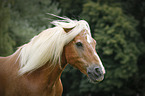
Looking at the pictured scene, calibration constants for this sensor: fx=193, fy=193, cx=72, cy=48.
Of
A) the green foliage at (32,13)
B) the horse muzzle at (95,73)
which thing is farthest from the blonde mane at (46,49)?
the green foliage at (32,13)

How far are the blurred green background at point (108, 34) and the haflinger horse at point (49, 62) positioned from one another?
1070 centimetres

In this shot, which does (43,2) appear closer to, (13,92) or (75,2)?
(75,2)

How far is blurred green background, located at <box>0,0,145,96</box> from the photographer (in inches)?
599

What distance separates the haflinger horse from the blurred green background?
10.7 meters

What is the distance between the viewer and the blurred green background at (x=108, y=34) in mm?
15211

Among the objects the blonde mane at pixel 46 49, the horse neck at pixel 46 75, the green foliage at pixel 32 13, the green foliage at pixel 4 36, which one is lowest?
the green foliage at pixel 32 13

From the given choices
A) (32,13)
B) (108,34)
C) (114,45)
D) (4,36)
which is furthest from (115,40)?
(4,36)

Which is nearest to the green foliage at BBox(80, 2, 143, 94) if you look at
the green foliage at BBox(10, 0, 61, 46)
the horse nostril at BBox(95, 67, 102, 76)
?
the green foliage at BBox(10, 0, 61, 46)

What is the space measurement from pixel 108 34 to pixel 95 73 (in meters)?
14.3

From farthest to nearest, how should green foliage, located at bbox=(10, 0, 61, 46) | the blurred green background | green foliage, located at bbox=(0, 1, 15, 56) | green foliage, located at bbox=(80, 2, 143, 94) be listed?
green foliage, located at bbox=(80, 2, 143, 94), the blurred green background, green foliage, located at bbox=(10, 0, 61, 46), green foliage, located at bbox=(0, 1, 15, 56)

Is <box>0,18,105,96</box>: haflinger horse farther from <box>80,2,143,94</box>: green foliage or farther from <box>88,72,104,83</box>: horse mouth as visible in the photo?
<box>80,2,143,94</box>: green foliage

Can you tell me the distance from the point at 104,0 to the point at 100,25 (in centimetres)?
313

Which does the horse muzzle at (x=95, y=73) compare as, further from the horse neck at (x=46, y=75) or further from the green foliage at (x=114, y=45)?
the green foliage at (x=114, y=45)

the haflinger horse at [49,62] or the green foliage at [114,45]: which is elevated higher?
the haflinger horse at [49,62]
